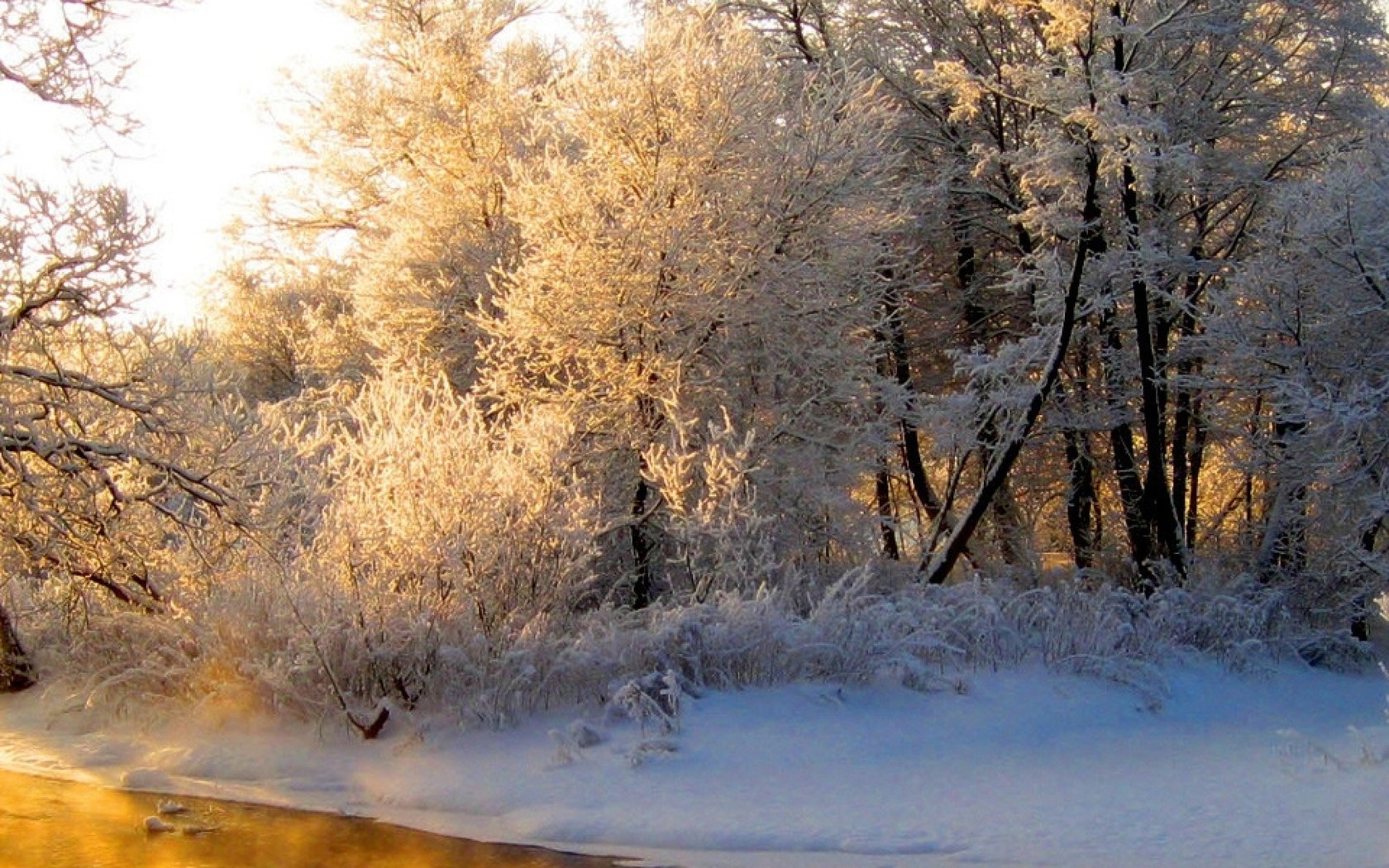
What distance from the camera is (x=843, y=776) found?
8.09m

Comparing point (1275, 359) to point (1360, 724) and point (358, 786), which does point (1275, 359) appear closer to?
point (1360, 724)

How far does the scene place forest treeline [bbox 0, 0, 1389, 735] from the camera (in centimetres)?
941

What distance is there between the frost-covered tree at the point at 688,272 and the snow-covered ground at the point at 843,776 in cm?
391

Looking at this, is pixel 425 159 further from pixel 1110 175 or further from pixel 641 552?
pixel 1110 175

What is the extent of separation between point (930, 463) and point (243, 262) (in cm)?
1208

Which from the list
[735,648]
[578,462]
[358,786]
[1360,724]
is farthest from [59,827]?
[1360,724]

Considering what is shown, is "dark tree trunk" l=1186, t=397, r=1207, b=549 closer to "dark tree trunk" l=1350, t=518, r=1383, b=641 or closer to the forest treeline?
the forest treeline

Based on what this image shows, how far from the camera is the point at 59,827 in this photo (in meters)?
7.65

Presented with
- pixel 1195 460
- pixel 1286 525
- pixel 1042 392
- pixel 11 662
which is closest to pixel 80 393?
pixel 11 662

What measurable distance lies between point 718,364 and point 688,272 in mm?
1167

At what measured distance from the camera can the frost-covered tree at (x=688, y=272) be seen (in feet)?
42.2

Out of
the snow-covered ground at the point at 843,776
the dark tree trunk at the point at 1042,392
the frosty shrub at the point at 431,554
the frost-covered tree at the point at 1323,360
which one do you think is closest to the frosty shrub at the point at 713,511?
the frosty shrub at the point at 431,554

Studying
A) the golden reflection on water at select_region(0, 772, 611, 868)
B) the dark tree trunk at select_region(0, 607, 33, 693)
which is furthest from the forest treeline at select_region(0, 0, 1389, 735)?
the golden reflection on water at select_region(0, 772, 611, 868)

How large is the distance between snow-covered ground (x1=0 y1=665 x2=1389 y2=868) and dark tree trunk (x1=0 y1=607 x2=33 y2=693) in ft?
2.09
